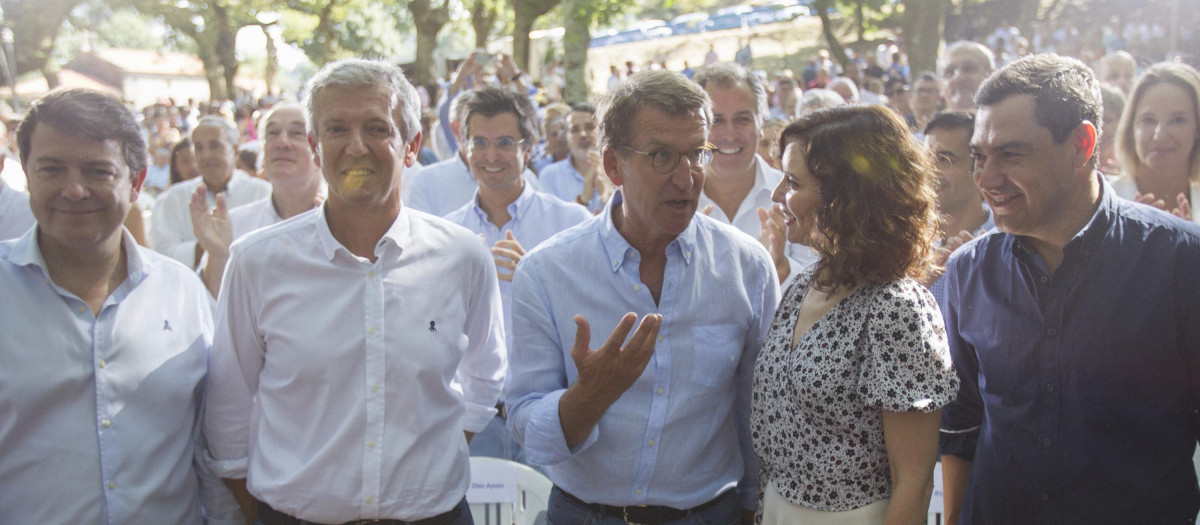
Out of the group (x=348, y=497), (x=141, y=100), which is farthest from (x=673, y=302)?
(x=141, y=100)

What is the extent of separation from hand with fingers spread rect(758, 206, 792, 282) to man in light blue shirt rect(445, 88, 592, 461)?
117cm

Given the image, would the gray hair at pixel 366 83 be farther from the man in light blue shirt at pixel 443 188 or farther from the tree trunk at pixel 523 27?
the tree trunk at pixel 523 27

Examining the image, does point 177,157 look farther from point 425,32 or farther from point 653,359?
point 425,32

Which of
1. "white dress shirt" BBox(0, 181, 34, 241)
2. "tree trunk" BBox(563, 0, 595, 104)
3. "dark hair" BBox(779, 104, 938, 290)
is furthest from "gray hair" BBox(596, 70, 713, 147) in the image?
"tree trunk" BBox(563, 0, 595, 104)


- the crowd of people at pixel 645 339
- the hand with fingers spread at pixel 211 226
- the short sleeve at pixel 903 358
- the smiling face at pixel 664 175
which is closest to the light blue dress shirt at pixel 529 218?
Result: the hand with fingers spread at pixel 211 226

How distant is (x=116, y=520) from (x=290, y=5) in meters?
35.6

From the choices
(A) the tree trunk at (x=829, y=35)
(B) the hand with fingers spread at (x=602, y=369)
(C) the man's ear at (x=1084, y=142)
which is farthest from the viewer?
(A) the tree trunk at (x=829, y=35)

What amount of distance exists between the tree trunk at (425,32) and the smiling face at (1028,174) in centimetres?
2230

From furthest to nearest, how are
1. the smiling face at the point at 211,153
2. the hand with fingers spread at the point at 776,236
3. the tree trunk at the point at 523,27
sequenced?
the tree trunk at the point at 523,27, the smiling face at the point at 211,153, the hand with fingers spread at the point at 776,236

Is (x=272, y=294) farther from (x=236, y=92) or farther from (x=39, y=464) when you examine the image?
(x=236, y=92)

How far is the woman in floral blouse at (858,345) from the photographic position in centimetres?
190

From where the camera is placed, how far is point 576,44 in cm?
1408

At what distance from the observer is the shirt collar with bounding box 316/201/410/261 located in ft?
7.80

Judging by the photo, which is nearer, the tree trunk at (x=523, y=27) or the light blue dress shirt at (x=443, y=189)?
the light blue dress shirt at (x=443, y=189)
